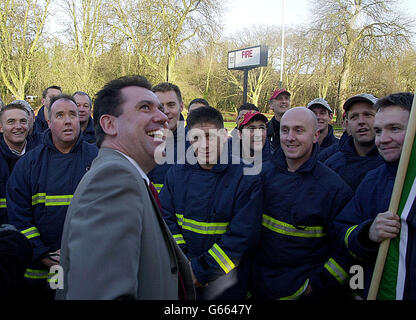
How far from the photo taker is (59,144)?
3059 millimetres

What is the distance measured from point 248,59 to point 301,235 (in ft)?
33.8

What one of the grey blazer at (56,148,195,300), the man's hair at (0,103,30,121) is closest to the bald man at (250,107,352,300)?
the grey blazer at (56,148,195,300)

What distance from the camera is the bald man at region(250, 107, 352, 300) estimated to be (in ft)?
7.58

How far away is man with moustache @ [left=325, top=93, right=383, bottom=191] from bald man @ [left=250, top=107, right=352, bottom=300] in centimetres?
47

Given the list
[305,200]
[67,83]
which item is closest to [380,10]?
[67,83]

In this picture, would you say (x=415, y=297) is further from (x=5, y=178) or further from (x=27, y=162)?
(x=5, y=178)

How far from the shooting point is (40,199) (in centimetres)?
283

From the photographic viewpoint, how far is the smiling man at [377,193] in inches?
78.2

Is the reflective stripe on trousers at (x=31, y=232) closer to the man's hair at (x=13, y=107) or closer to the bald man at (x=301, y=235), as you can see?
the man's hair at (x=13, y=107)

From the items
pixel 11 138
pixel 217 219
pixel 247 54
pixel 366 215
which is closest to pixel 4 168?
pixel 11 138

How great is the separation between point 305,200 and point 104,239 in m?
1.61

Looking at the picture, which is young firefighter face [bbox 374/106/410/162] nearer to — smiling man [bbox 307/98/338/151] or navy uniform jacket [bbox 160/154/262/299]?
navy uniform jacket [bbox 160/154/262/299]

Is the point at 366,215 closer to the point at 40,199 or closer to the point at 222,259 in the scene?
the point at 222,259

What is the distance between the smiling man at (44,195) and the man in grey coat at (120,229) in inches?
52.7
